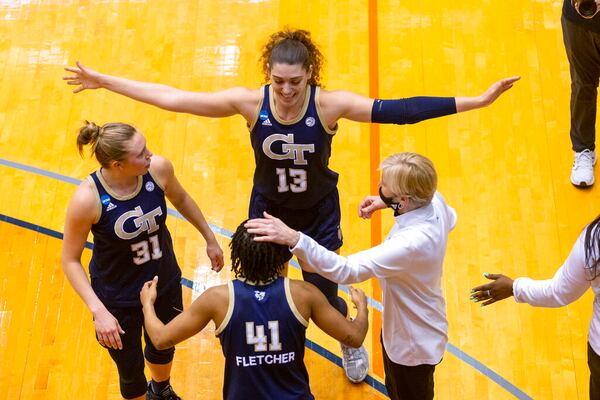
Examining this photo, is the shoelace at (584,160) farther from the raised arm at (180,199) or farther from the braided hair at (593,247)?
the raised arm at (180,199)

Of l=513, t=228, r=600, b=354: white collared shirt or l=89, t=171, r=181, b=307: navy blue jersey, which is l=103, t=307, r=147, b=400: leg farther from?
l=513, t=228, r=600, b=354: white collared shirt

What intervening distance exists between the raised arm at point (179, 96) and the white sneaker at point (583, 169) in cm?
267

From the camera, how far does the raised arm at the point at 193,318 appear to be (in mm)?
3109

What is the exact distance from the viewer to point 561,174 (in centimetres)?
563

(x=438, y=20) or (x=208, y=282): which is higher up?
(x=438, y=20)

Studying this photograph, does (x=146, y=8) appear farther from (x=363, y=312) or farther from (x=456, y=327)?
(x=363, y=312)

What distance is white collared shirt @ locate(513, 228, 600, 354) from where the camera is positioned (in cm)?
312

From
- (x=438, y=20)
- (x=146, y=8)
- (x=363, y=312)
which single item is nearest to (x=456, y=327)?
(x=363, y=312)

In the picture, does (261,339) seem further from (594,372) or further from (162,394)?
(162,394)

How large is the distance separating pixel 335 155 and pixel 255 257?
9.43ft

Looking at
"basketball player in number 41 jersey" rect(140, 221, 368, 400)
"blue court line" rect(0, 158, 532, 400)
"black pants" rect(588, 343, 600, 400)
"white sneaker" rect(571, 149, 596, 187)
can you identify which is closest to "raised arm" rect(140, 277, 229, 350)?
"basketball player in number 41 jersey" rect(140, 221, 368, 400)

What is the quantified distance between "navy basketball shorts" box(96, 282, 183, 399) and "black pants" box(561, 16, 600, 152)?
3014 mm

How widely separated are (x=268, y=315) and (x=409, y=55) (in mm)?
3801

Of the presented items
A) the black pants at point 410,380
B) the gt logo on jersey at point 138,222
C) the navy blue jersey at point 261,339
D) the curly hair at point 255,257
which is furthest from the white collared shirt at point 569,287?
the gt logo on jersey at point 138,222
